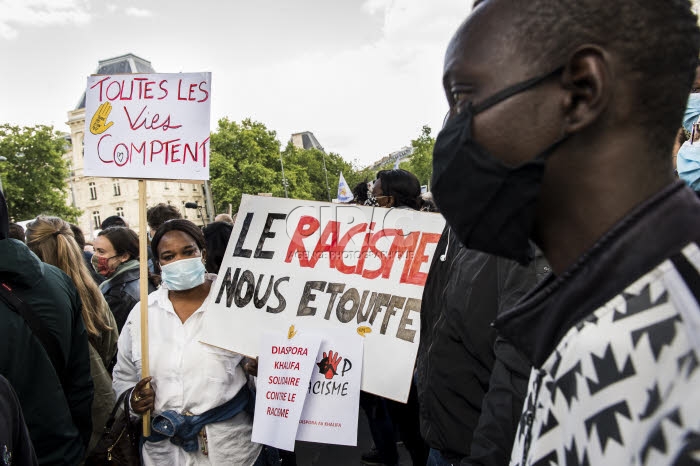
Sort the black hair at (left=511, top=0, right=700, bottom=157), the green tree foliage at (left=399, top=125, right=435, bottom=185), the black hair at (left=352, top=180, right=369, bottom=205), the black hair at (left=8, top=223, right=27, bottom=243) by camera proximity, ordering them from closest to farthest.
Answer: the black hair at (left=511, top=0, right=700, bottom=157), the black hair at (left=8, top=223, right=27, bottom=243), the black hair at (left=352, top=180, right=369, bottom=205), the green tree foliage at (left=399, top=125, right=435, bottom=185)

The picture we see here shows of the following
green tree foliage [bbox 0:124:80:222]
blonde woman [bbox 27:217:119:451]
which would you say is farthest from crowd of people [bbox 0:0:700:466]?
green tree foliage [bbox 0:124:80:222]

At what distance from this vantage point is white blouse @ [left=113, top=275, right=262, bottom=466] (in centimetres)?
244

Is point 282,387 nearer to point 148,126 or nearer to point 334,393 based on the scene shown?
point 334,393

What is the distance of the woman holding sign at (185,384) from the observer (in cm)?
242

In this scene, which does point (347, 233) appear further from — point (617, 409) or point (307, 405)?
point (617, 409)

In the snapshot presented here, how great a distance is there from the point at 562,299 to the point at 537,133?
27 cm

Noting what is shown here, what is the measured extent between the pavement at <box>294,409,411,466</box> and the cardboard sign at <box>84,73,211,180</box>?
8.91 feet

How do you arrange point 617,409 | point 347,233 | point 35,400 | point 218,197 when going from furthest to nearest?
point 218,197
point 347,233
point 35,400
point 617,409

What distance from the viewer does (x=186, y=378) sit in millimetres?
2473

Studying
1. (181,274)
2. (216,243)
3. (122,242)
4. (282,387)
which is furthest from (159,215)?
(282,387)

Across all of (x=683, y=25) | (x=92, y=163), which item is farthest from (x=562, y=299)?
(x=92, y=163)

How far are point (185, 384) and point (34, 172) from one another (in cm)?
3216

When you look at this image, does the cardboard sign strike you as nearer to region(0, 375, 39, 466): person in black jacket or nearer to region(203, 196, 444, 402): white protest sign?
region(203, 196, 444, 402): white protest sign

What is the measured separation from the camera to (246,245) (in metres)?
2.79
